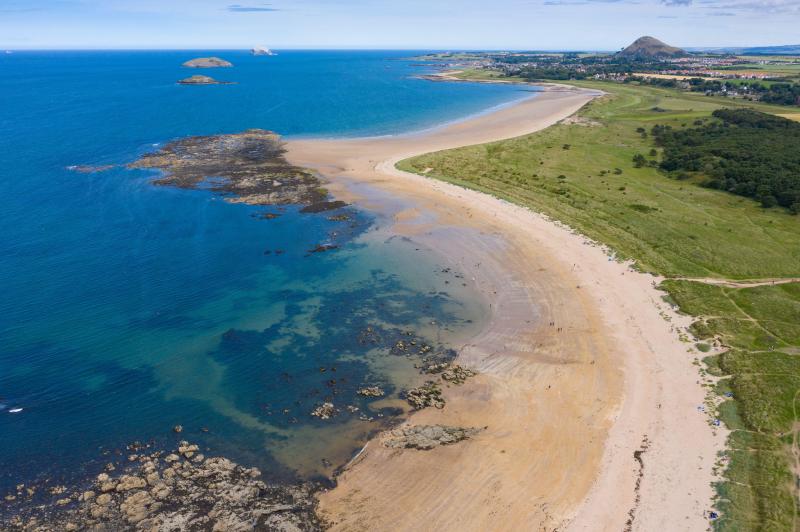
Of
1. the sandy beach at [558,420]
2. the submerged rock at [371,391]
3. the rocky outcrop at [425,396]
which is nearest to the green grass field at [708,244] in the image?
the sandy beach at [558,420]

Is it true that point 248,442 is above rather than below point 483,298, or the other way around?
below

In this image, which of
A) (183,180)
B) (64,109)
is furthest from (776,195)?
(64,109)

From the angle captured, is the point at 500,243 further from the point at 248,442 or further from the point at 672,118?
the point at 672,118

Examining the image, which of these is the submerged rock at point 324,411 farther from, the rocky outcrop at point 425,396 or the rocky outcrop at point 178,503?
the rocky outcrop at point 178,503

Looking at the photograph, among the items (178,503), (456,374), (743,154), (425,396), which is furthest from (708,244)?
(178,503)

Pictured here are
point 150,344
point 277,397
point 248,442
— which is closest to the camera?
point 248,442

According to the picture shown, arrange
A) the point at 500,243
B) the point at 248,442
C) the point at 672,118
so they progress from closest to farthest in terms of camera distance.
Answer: the point at 248,442, the point at 500,243, the point at 672,118

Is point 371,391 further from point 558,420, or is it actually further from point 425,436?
point 558,420
